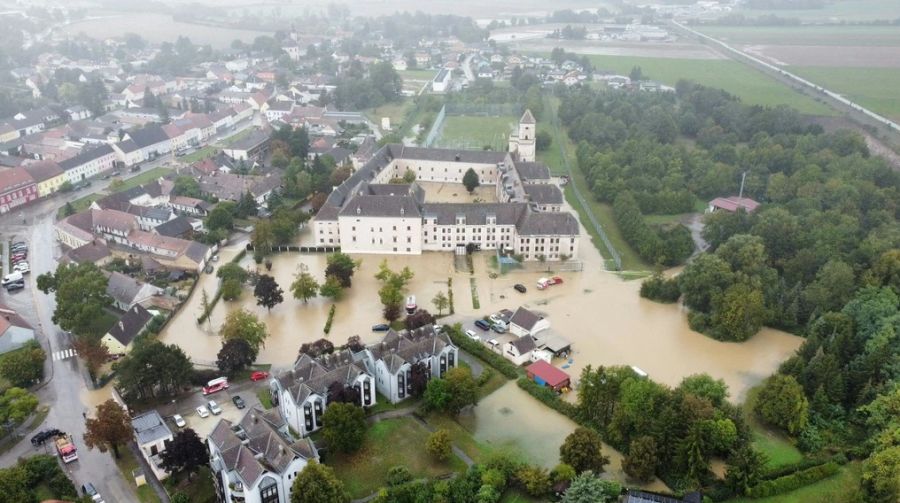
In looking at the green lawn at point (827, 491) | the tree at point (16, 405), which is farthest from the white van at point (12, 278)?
the green lawn at point (827, 491)

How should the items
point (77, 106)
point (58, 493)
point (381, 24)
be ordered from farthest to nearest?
point (381, 24) < point (77, 106) < point (58, 493)

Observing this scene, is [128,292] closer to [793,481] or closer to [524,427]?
[524,427]

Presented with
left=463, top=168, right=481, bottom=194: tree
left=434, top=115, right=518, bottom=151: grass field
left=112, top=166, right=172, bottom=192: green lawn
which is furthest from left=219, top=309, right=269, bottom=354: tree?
left=434, top=115, right=518, bottom=151: grass field

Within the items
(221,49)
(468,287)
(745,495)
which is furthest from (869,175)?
(221,49)

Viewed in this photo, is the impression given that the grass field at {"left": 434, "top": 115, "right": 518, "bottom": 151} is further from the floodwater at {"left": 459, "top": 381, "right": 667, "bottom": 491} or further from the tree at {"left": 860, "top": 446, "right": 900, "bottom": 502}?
the tree at {"left": 860, "top": 446, "right": 900, "bottom": 502}

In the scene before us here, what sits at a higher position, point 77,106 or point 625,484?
point 77,106

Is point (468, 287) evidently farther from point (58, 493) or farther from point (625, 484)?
point (58, 493)

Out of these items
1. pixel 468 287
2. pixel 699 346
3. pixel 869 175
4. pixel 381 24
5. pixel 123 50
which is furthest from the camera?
pixel 381 24
